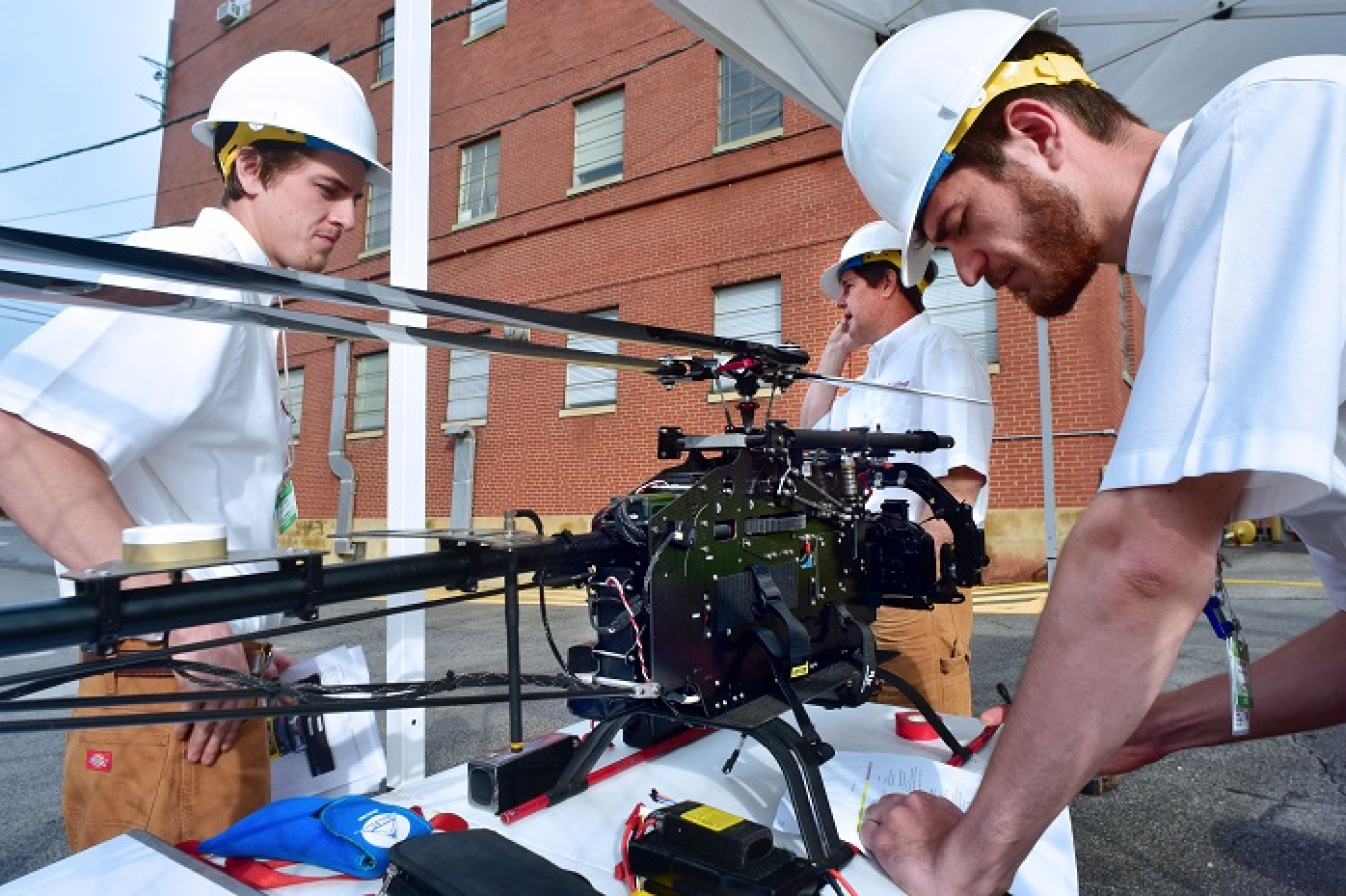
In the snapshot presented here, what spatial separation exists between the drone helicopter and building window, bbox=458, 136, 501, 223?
12327 mm

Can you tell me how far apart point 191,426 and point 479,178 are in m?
12.7

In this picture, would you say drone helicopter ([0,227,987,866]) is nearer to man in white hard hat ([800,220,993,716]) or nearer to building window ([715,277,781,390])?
man in white hard hat ([800,220,993,716])

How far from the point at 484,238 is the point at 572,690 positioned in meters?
12.6

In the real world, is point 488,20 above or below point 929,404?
above

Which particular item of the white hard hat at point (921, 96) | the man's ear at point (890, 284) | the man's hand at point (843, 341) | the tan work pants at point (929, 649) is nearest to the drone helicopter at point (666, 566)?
the white hard hat at point (921, 96)

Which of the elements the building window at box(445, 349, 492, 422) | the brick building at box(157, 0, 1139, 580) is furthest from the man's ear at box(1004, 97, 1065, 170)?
the building window at box(445, 349, 492, 422)

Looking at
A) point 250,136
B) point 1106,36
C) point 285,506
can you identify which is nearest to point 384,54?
point 1106,36

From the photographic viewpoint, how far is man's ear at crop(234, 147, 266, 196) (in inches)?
59.3

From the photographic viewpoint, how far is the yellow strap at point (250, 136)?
4.85ft

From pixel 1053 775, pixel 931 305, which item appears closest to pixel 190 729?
pixel 1053 775

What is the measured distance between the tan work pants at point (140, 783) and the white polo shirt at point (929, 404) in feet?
5.47

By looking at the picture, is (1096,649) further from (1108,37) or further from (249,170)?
(1108,37)

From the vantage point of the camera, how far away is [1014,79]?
1.16 m

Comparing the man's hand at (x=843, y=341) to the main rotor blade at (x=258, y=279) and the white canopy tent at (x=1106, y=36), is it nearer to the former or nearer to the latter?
the white canopy tent at (x=1106, y=36)
